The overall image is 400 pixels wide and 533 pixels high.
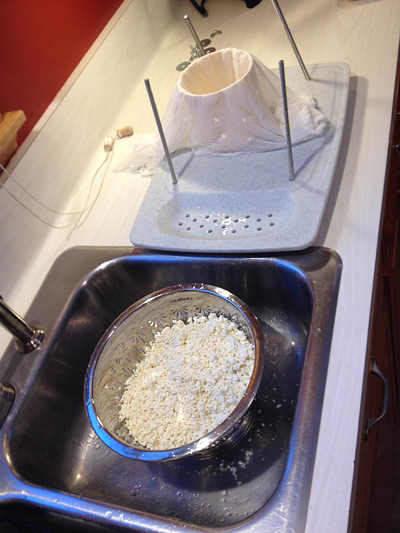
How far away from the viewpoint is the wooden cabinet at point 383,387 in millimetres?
698

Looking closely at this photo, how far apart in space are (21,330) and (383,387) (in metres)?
0.74

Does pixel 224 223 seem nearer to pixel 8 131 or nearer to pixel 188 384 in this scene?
pixel 188 384

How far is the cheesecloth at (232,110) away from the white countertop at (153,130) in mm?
121

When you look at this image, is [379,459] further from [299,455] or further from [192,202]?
[192,202]

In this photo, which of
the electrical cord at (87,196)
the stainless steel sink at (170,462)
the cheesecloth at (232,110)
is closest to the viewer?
the stainless steel sink at (170,462)

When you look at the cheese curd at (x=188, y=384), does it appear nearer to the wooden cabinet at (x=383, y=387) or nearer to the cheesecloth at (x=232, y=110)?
the wooden cabinet at (x=383, y=387)

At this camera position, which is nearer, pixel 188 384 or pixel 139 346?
pixel 188 384

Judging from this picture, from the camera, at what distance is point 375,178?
884mm

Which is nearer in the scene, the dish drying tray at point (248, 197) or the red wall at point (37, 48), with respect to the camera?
the dish drying tray at point (248, 197)

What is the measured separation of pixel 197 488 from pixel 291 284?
39cm

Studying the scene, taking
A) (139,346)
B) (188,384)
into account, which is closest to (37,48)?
(139,346)

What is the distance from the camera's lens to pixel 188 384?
2.55 feet

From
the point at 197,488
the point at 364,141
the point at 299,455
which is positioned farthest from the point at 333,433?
the point at 364,141

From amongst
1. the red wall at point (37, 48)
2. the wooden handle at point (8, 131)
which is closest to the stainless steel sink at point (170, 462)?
the wooden handle at point (8, 131)
